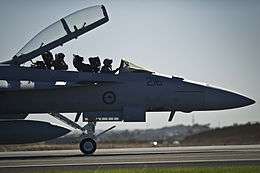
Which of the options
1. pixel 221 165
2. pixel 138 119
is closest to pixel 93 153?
pixel 138 119

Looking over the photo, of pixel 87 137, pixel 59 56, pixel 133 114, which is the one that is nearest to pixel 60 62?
pixel 59 56

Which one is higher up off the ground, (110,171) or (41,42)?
(41,42)

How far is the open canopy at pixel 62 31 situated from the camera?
802 inches

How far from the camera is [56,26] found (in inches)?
811

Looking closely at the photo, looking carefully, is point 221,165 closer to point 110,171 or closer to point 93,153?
point 110,171

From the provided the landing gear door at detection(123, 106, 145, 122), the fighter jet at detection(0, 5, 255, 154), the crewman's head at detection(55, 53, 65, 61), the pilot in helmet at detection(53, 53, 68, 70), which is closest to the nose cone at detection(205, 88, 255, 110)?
the fighter jet at detection(0, 5, 255, 154)

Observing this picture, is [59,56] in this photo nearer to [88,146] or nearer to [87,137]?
[87,137]

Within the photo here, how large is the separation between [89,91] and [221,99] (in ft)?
15.4


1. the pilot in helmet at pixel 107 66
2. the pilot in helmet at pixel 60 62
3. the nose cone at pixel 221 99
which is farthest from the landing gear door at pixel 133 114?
the pilot in helmet at pixel 60 62

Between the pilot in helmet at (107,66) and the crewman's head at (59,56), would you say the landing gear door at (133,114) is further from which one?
the crewman's head at (59,56)

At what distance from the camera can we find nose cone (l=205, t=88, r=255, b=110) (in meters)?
20.8

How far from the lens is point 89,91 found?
67.6 ft

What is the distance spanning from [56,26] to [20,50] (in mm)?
1516

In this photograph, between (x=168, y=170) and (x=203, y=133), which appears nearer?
(x=168, y=170)
